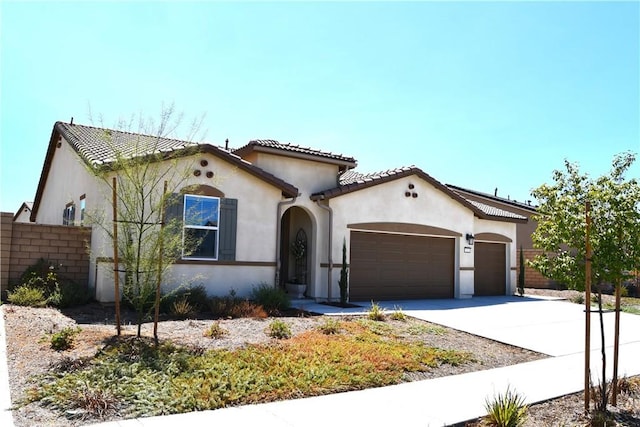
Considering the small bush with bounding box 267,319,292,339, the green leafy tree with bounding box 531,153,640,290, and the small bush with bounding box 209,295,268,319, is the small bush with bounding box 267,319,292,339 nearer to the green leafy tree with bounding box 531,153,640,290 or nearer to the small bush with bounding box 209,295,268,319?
the small bush with bounding box 209,295,268,319

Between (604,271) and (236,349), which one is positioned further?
(236,349)

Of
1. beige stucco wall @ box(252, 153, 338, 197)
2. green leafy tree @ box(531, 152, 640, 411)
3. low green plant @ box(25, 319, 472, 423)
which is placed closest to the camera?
low green plant @ box(25, 319, 472, 423)

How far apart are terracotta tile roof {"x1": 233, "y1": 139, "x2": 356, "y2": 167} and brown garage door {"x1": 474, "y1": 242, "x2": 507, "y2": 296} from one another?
7.91m

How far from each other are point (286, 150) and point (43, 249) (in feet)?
24.9

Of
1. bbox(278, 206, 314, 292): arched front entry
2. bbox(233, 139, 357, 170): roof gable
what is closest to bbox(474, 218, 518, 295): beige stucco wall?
bbox(233, 139, 357, 170): roof gable

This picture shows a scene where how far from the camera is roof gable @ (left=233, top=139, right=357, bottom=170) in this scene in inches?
609

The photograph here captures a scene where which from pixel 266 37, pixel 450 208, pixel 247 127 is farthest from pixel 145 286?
pixel 450 208

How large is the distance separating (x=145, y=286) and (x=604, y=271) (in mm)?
7316

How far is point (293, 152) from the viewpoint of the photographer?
1596 cm

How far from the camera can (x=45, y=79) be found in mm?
12859

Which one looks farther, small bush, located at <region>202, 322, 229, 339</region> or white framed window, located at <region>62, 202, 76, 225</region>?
white framed window, located at <region>62, 202, 76, 225</region>

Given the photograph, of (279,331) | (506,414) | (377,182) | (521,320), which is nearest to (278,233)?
(377,182)

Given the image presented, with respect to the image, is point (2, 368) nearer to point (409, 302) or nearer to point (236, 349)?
point (236, 349)

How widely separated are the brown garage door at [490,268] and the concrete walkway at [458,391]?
781cm
